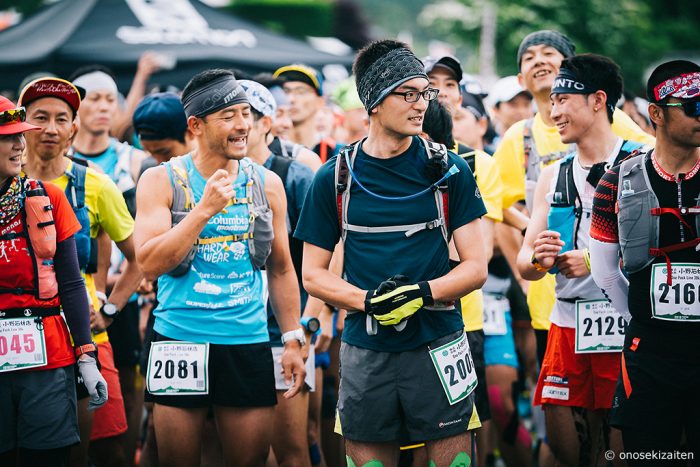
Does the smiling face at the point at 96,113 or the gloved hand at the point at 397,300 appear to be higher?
the smiling face at the point at 96,113

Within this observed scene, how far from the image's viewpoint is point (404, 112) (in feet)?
17.4

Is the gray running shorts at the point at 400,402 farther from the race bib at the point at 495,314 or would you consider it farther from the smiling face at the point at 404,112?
the race bib at the point at 495,314

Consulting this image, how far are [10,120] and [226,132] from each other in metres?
1.18

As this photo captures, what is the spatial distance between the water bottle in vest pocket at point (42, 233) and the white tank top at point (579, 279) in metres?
2.96

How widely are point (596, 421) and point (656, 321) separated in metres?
1.46

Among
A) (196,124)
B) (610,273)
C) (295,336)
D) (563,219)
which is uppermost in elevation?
(196,124)

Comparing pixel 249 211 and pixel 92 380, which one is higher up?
pixel 249 211

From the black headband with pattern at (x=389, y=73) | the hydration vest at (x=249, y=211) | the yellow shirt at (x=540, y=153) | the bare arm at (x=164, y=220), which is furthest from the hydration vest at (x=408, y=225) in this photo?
the yellow shirt at (x=540, y=153)

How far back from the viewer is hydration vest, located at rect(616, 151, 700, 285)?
5203 millimetres

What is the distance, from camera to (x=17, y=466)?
18.4 feet

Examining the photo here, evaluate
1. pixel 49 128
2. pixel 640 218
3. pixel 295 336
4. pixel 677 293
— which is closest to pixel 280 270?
pixel 295 336

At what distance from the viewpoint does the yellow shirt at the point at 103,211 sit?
6.70 meters

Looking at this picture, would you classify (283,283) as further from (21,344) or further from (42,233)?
(21,344)

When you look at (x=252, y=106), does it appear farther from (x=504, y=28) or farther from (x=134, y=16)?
(x=504, y=28)
